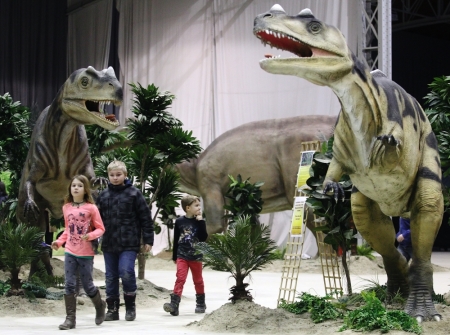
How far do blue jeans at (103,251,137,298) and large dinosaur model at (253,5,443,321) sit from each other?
2064 millimetres

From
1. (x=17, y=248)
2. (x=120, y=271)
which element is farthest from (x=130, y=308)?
(x=17, y=248)

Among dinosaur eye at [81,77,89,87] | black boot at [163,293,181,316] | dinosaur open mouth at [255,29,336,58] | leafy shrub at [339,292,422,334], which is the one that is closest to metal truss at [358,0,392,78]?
dinosaur eye at [81,77,89,87]

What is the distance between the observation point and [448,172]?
799 cm

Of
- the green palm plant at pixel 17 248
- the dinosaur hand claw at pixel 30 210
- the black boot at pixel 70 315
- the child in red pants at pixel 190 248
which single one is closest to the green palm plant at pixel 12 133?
the dinosaur hand claw at pixel 30 210

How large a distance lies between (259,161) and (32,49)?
14.1 metres

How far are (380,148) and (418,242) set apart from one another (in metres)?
0.84

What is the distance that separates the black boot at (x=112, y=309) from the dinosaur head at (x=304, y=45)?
278cm

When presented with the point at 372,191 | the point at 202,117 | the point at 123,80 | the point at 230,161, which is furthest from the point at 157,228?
the point at 372,191

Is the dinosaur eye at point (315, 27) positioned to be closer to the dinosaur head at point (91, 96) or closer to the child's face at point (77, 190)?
the child's face at point (77, 190)

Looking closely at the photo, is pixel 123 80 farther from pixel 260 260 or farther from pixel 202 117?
pixel 260 260

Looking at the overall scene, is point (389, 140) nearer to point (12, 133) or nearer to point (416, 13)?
point (12, 133)

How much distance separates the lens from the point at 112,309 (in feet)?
23.8

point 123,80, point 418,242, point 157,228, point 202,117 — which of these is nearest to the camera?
point 418,242

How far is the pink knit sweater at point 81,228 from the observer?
675 centimetres
